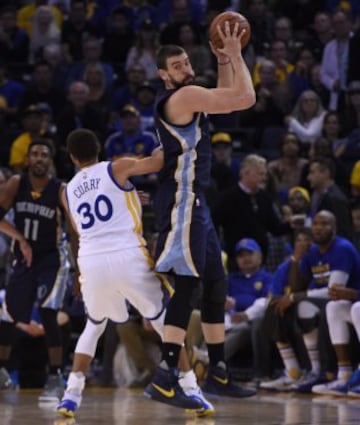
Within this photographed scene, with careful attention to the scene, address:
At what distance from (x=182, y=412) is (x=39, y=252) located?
2288 millimetres

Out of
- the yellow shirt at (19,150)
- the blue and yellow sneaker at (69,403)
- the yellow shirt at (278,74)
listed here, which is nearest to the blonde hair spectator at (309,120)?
the yellow shirt at (278,74)

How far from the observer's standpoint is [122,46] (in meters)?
15.4

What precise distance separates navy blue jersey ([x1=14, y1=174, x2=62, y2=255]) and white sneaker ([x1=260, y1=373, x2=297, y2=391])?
2240 mm

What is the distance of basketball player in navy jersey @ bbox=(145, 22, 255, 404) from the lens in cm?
641

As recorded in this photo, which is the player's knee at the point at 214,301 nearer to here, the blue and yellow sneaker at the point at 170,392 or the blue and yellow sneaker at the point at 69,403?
the blue and yellow sneaker at the point at 170,392

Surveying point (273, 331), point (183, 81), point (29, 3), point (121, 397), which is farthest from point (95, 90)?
point (183, 81)

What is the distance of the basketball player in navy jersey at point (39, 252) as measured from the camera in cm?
882

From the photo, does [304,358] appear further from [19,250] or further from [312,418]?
[312,418]

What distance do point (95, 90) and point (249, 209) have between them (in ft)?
12.2

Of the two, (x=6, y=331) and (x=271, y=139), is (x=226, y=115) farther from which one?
(x=6, y=331)

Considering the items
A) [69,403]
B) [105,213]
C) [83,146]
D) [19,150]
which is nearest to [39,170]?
[83,146]

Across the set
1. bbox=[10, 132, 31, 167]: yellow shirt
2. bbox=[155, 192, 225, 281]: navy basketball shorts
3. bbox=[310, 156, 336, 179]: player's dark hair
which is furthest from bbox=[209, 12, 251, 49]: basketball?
bbox=[10, 132, 31, 167]: yellow shirt

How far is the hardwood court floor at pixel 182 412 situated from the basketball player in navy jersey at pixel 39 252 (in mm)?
583

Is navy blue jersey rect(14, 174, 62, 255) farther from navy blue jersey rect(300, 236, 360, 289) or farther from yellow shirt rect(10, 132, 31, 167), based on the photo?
yellow shirt rect(10, 132, 31, 167)
